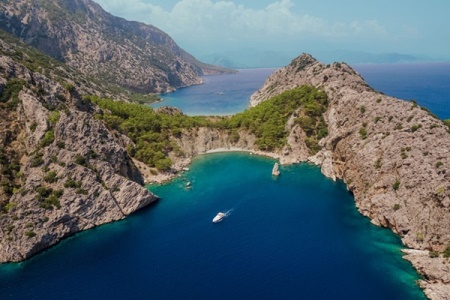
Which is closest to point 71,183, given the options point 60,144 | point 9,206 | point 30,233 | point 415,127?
point 60,144

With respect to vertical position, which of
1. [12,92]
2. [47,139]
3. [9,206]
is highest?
[12,92]

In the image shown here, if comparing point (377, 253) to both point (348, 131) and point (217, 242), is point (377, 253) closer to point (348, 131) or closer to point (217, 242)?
point (217, 242)

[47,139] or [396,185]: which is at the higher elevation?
[47,139]

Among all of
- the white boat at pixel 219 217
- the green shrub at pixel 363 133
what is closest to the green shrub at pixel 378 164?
the green shrub at pixel 363 133

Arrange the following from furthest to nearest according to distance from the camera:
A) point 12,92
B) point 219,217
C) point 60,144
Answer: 1. point 12,92
2. point 60,144
3. point 219,217

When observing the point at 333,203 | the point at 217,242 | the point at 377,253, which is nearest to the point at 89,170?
the point at 217,242

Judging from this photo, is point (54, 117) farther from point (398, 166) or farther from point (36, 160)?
point (398, 166)

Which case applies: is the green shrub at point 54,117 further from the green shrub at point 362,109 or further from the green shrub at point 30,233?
the green shrub at point 362,109
